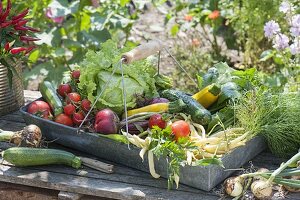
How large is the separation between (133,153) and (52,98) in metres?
0.59

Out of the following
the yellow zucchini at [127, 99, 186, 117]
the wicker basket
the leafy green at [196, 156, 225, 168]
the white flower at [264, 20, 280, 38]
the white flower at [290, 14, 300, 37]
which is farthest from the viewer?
the white flower at [264, 20, 280, 38]

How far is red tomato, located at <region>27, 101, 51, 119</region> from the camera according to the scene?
3.27m

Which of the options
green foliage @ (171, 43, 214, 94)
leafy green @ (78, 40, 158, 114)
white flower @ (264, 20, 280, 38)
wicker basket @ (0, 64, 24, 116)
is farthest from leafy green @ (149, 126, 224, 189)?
green foliage @ (171, 43, 214, 94)

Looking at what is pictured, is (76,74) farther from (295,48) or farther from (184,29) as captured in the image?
(184,29)

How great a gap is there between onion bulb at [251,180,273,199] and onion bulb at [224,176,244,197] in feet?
0.19

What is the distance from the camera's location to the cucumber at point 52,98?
3252 mm

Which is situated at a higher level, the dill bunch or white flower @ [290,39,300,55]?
white flower @ [290,39,300,55]

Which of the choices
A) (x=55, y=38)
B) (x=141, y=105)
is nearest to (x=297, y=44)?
(x=141, y=105)

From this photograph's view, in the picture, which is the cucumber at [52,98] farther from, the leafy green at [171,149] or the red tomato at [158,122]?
the leafy green at [171,149]

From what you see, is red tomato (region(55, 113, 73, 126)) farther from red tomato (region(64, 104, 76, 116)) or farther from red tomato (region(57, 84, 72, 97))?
red tomato (region(57, 84, 72, 97))

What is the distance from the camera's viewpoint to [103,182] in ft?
9.68

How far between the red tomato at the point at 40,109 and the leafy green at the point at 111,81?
0.19 metres

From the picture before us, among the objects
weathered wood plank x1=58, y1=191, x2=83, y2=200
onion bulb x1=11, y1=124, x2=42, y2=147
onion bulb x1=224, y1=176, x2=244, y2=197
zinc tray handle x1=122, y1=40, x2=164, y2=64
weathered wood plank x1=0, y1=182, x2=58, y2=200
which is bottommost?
weathered wood plank x1=0, y1=182, x2=58, y2=200

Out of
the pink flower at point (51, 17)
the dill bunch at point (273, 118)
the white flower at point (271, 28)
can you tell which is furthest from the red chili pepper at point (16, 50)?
the pink flower at point (51, 17)
